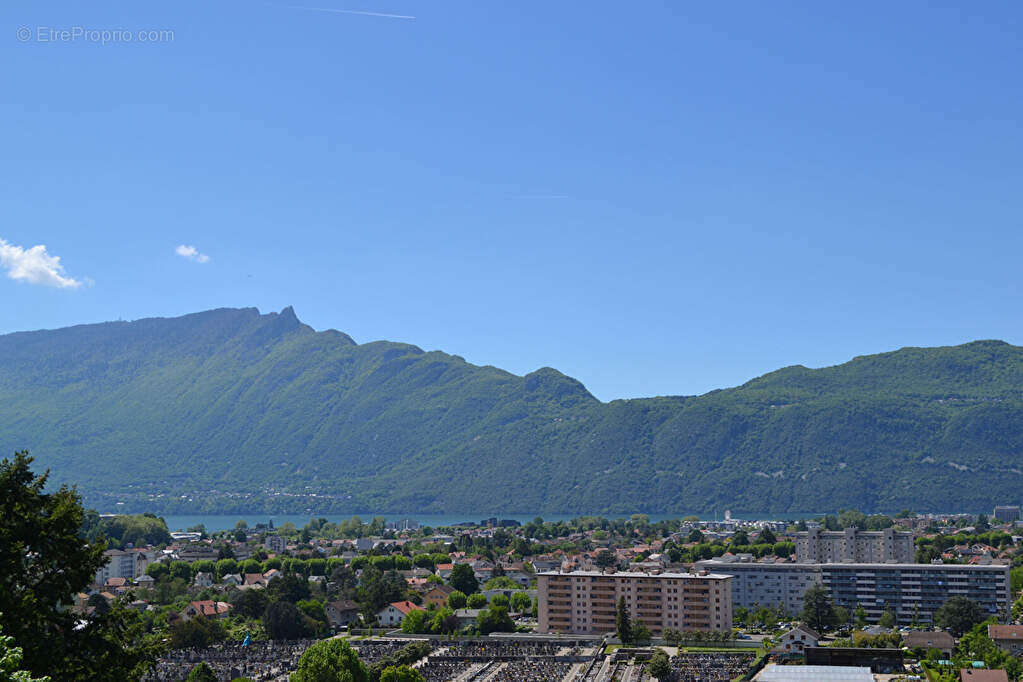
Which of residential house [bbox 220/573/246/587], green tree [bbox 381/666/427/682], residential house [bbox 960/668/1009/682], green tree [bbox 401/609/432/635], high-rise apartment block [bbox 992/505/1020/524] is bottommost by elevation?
green tree [bbox 401/609/432/635]

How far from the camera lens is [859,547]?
76.6 m

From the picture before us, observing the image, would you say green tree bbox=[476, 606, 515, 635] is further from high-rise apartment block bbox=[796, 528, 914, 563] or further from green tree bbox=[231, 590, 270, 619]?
high-rise apartment block bbox=[796, 528, 914, 563]

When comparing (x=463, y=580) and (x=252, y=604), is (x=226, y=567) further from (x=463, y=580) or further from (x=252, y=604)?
(x=252, y=604)

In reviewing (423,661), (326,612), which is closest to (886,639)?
(423,661)

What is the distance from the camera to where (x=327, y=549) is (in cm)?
10994

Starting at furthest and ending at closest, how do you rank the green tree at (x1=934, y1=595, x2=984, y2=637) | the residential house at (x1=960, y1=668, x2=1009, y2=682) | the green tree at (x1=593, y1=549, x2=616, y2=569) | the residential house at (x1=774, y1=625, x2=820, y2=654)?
the green tree at (x1=593, y1=549, x2=616, y2=569) → the green tree at (x1=934, y1=595, x2=984, y2=637) → the residential house at (x1=774, y1=625, x2=820, y2=654) → the residential house at (x1=960, y1=668, x2=1009, y2=682)

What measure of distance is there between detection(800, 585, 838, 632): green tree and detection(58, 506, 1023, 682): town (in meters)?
0.08

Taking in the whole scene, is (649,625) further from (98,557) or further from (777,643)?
(98,557)

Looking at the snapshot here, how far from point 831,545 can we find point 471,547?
39.2 metres

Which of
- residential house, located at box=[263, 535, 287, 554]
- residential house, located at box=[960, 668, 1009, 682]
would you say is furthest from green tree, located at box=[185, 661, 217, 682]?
residential house, located at box=[263, 535, 287, 554]

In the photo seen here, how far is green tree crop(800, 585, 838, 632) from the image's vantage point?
52469 millimetres

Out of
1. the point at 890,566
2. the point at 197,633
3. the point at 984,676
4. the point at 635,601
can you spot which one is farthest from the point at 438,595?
the point at 984,676

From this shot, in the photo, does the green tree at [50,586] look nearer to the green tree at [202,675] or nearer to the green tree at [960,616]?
the green tree at [202,675]

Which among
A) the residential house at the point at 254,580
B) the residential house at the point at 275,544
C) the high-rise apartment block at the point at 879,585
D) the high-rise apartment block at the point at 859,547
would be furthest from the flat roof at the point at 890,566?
the residential house at the point at 275,544
